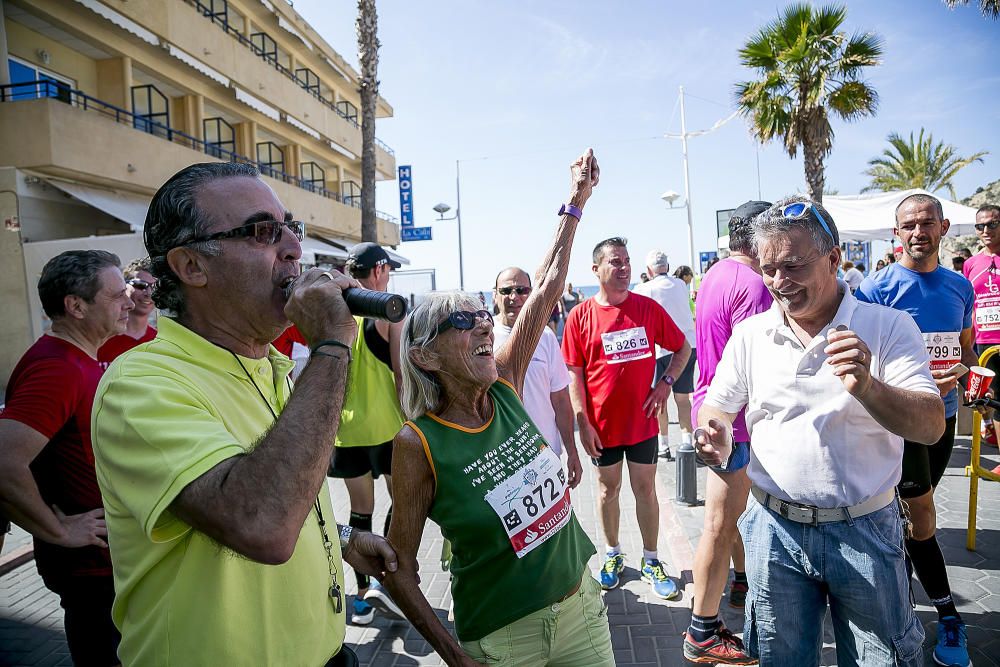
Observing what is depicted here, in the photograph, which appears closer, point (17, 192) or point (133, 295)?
point (133, 295)

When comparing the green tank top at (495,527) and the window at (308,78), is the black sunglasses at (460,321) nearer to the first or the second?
the green tank top at (495,527)

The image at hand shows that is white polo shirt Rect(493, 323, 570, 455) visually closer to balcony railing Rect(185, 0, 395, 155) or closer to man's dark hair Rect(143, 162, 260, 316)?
man's dark hair Rect(143, 162, 260, 316)

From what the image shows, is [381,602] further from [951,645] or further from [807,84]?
[807,84]

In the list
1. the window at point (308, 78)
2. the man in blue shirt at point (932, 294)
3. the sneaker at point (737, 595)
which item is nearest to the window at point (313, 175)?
the window at point (308, 78)

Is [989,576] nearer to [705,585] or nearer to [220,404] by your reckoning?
[705,585]

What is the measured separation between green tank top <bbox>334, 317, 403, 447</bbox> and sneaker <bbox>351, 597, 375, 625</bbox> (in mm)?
1057

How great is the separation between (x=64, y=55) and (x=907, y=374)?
62.0 feet

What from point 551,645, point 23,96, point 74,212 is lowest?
point 551,645

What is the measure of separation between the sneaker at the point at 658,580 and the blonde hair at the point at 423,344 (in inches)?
103

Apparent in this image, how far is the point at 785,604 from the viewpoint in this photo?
2.33 m

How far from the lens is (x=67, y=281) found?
2873 mm

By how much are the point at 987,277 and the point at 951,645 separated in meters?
4.96

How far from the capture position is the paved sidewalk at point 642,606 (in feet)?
11.6

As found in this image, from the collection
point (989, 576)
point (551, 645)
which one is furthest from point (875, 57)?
point (551, 645)
